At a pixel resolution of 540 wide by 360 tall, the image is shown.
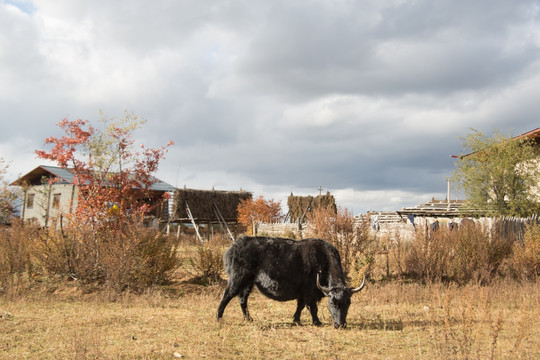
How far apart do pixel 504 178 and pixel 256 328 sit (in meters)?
19.0

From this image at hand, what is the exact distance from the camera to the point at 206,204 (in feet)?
96.1

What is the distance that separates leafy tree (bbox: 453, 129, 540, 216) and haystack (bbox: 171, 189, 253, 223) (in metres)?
14.3

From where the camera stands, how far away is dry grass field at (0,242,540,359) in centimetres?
666

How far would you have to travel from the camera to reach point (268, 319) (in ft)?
31.0

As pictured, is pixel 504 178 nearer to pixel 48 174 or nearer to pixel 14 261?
pixel 14 261

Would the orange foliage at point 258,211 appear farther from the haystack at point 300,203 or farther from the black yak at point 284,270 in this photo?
the black yak at point 284,270

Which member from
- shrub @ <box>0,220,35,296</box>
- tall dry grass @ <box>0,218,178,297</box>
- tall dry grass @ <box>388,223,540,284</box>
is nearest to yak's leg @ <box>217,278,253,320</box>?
tall dry grass @ <box>0,218,178,297</box>

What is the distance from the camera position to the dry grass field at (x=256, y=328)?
6.66 m

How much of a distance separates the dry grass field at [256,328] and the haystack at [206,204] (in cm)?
1522

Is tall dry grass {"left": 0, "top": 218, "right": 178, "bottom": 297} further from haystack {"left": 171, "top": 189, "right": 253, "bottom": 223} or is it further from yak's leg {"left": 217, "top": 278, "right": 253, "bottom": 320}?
haystack {"left": 171, "top": 189, "right": 253, "bottom": 223}

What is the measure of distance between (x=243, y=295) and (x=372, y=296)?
14.3ft

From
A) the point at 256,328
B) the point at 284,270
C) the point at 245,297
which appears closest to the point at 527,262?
the point at 284,270

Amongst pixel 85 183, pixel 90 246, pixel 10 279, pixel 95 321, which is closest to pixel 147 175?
pixel 85 183

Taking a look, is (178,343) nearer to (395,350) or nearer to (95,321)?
(95,321)
